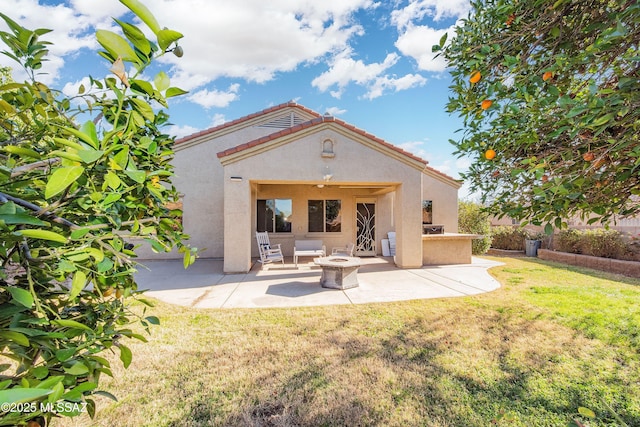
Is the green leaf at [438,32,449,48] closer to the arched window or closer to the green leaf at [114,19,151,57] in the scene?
the green leaf at [114,19,151,57]

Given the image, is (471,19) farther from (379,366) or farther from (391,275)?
(391,275)

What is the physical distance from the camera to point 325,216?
15500mm

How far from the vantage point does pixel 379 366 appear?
159 inches

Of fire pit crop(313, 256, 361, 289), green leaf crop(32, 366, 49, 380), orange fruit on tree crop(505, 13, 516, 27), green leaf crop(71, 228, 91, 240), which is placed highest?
orange fruit on tree crop(505, 13, 516, 27)

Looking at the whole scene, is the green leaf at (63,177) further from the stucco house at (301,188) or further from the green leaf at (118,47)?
the stucco house at (301,188)

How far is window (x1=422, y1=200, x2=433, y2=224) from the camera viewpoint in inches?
631

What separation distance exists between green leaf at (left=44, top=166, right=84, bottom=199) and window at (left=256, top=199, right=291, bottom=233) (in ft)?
47.4

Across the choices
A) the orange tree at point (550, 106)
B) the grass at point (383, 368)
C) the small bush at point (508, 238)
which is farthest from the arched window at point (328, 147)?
the small bush at point (508, 238)

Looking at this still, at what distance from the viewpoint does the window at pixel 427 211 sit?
52.6 ft

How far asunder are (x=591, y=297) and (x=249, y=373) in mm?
9135

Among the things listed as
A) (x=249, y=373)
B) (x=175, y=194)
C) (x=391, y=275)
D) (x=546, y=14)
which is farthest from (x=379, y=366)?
(x=391, y=275)

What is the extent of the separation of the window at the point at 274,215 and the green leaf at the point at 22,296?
14.3m

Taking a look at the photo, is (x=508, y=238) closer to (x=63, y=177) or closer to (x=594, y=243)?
(x=594, y=243)

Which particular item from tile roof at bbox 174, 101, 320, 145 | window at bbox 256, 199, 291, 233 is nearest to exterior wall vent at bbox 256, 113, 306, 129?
tile roof at bbox 174, 101, 320, 145
